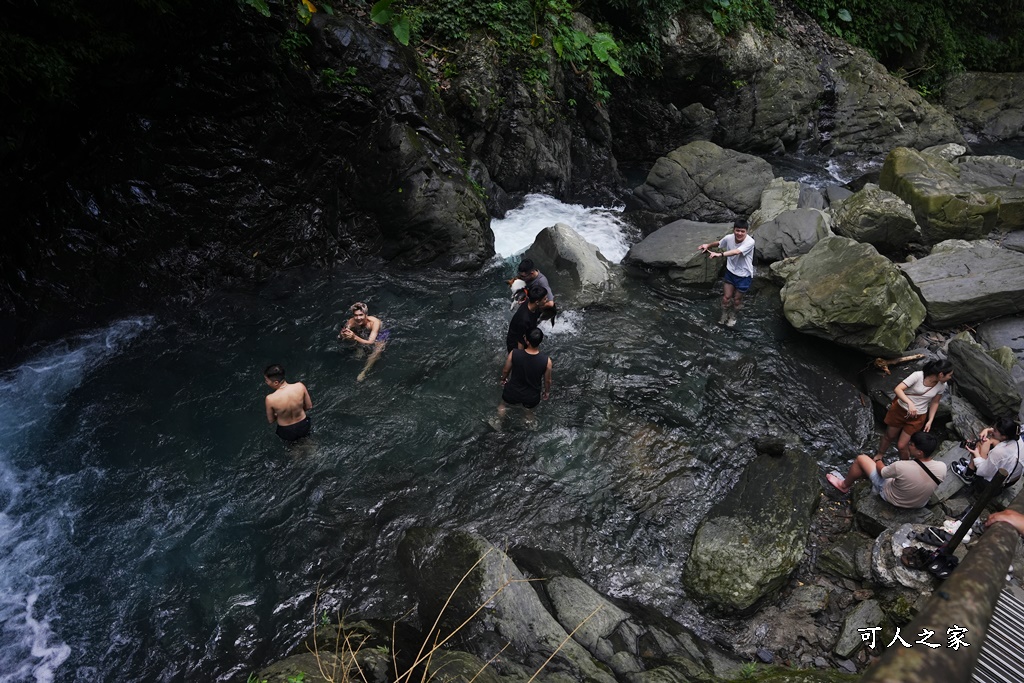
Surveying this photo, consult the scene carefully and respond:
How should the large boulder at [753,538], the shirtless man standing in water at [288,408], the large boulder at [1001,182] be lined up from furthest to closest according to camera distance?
the large boulder at [1001,182], the shirtless man standing in water at [288,408], the large boulder at [753,538]

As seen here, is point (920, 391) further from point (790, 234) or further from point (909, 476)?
point (790, 234)

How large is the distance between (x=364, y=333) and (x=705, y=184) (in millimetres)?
9035

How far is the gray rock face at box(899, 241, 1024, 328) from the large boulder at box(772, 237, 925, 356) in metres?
0.42

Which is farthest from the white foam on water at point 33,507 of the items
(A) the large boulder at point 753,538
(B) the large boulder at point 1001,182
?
(B) the large boulder at point 1001,182

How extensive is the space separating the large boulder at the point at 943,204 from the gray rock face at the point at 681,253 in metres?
3.69

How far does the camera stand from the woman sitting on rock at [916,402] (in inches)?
263

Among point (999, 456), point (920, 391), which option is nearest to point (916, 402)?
point (920, 391)

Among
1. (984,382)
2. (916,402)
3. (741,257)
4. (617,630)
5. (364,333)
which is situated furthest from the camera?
(741,257)

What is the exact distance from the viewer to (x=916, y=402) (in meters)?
6.99

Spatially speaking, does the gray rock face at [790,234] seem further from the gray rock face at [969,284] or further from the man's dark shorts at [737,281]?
the man's dark shorts at [737,281]

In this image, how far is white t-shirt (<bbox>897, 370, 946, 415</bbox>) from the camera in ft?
22.4

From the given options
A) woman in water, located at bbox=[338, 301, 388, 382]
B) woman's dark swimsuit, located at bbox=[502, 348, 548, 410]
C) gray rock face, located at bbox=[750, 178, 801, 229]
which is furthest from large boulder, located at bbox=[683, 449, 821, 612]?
gray rock face, located at bbox=[750, 178, 801, 229]

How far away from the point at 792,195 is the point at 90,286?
1324cm

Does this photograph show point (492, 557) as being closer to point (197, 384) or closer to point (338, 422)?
point (338, 422)
